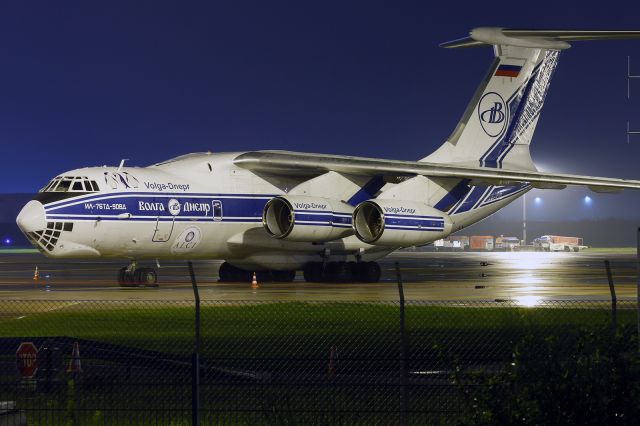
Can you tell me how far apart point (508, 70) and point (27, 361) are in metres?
27.0

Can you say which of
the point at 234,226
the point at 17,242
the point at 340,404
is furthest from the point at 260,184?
the point at 17,242

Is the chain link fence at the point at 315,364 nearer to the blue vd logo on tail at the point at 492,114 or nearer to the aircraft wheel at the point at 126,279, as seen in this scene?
the aircraft wheel at the point at 126,279

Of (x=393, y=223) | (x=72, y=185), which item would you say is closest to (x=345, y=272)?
(x=393, y=223)

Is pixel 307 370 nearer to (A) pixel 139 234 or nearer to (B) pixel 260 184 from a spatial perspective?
(A) pixel 139 234

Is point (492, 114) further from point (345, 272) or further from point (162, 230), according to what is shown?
point (162, 230)

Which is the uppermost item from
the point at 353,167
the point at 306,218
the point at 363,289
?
the point at 353,167

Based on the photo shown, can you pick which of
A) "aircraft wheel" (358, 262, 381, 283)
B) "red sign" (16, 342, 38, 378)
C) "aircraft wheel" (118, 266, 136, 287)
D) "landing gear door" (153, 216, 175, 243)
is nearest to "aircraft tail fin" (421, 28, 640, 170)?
"aircraft wheel" (358, 262, 381, 283)

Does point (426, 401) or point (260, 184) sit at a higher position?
point (260, 184)

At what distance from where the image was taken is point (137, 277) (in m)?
31.4

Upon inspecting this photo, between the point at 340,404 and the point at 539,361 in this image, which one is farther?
the point at 340,404

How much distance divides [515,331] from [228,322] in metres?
5.45

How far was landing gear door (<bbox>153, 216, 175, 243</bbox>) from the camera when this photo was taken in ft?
102

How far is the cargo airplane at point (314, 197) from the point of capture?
30234 millimetres

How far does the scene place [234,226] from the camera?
3278 centimetres
